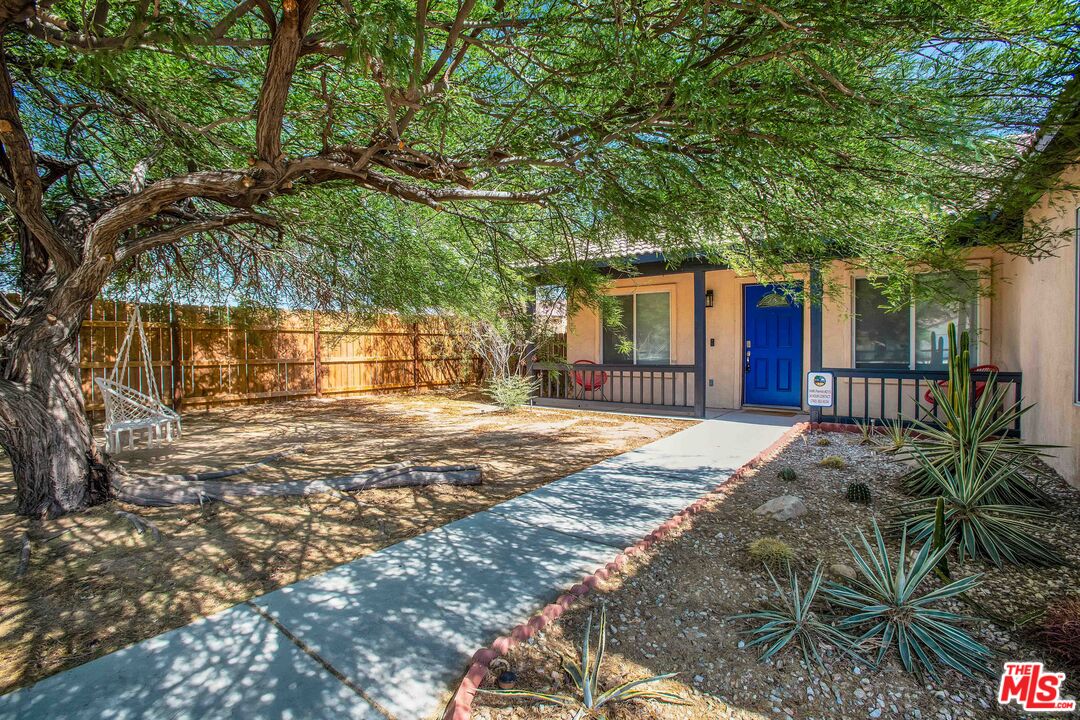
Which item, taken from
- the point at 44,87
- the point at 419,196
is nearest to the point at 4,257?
the point at 44,87

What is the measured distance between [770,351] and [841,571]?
7.28 m

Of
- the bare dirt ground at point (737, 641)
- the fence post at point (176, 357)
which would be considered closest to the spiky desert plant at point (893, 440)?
the bare dirt ground at point (737, 641)

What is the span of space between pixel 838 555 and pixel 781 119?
8.72 feet

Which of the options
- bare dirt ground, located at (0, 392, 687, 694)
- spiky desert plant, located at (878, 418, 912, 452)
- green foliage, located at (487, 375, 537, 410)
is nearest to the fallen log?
bare dirt ground, located at (0, 392, 687, 694)

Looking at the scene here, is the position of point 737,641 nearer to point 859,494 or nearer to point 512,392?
point 859,494

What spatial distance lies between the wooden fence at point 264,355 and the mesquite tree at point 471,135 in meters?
2.36

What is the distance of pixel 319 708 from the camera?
6.21ft

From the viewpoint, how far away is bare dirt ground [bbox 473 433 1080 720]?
1.91 m

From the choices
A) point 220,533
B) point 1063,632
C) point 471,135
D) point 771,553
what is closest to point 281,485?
point 220,533

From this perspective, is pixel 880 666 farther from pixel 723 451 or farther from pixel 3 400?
pixel 3 400

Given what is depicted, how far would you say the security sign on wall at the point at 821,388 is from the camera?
758 cm

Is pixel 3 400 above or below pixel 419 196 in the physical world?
below

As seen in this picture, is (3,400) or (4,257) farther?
(4,257)

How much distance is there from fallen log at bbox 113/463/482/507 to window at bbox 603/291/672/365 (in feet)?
20.2
